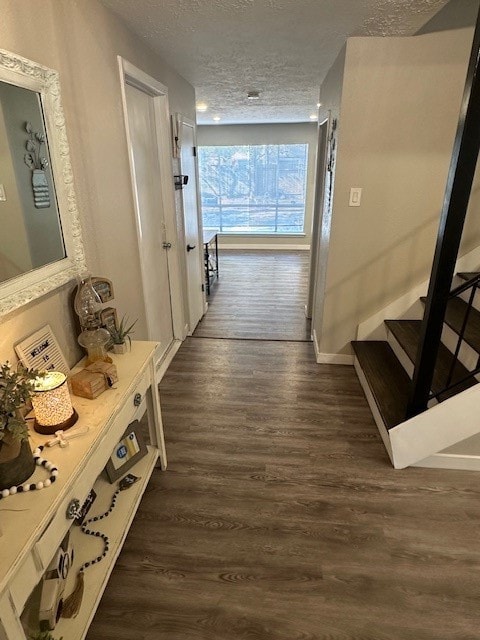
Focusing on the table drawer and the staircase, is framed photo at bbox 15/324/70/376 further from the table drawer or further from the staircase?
the staircase

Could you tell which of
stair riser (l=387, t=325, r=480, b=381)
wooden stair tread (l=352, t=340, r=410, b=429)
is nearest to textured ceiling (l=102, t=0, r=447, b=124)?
stair riser (l=387, t=325, r=480, b=381)

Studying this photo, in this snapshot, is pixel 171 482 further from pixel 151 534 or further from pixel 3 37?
pixel 3 37

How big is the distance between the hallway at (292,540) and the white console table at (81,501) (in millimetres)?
189

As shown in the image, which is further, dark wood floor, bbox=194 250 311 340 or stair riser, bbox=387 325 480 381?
dark wood floor, bbox=194 250 311 340

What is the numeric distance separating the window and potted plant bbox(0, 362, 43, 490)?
7387mm

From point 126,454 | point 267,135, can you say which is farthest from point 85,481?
point 267,135

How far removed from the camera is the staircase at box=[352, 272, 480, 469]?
6.06 ft

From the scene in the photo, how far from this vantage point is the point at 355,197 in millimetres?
2652

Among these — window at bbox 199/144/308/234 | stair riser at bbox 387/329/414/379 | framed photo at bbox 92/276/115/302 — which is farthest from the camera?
window at bbox 199/144/308/234

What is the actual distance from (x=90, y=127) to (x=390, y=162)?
6.45ft

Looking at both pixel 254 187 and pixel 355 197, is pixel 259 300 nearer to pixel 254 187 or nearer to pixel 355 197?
pixel 355 197

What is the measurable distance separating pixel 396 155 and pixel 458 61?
2.03 ft

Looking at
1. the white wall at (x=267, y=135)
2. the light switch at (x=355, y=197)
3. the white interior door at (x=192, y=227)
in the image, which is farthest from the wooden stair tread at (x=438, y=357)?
the white wall at (x=267, y=135)

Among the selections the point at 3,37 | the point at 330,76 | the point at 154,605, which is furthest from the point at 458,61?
the point at 154,605
